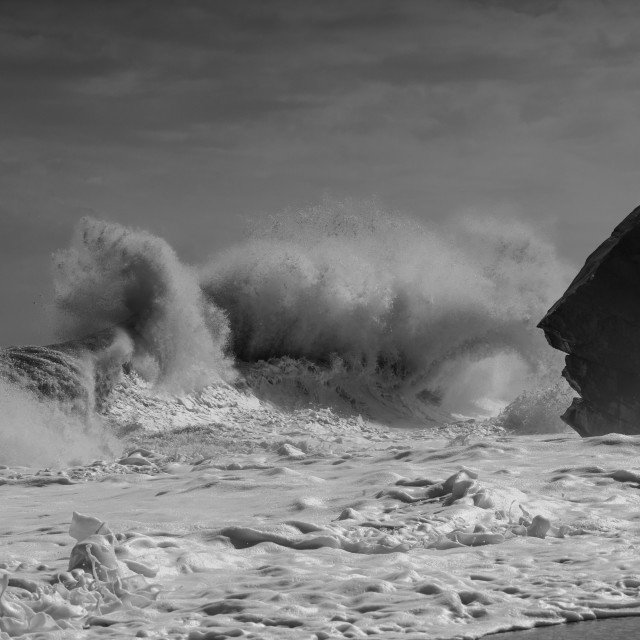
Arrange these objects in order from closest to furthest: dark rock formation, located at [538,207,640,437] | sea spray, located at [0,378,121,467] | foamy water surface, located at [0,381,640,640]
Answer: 1. foamy water surface, located at [0,381,640,640]
2. dark rock formation, located at [538,207,640,437]
3. sea spray, located at [0,378,121,467]

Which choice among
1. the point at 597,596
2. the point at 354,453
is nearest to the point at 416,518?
the point at 597,596

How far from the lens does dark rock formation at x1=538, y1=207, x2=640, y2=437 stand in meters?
12.6

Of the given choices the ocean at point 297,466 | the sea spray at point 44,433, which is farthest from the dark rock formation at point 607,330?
the sea spray at point 44,433

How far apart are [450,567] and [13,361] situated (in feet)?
41.2

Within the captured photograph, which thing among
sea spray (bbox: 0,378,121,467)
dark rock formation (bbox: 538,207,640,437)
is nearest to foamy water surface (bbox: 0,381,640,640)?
dark rock formation (bbox: 538,207,640,437)

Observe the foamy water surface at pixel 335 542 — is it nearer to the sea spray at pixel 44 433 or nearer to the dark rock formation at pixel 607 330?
the dark rock formation at pixel 607 330

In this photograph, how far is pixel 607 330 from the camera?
12.8 m

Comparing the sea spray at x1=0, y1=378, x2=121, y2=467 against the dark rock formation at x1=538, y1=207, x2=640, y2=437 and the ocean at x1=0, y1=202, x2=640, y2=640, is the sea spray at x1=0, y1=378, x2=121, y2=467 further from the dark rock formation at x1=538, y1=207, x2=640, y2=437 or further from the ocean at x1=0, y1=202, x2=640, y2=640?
the dark rock formation at x1=538, y1=207, x2=640, y2=437

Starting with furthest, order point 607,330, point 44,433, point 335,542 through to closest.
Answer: point 44,433
point 607,330
point 335,542

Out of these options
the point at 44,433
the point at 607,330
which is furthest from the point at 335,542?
the point at 44,433

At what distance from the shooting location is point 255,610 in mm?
4836

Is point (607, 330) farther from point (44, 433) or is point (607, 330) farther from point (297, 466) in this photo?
point (44, 433)

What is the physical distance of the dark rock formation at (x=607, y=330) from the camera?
41.3 ft

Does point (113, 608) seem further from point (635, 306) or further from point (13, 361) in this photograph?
point (13, 361)
